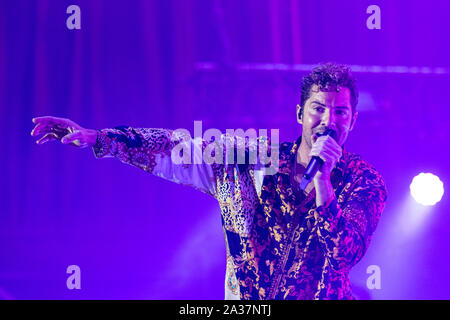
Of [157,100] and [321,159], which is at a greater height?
[157,100]

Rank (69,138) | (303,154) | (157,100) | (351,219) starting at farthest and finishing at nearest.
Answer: (157,100), (303,154), (351,219), (69,138)

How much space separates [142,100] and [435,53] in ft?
5.33

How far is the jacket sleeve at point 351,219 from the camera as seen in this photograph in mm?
1698

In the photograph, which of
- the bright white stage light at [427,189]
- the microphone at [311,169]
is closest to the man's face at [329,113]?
the microphone at [311,169]

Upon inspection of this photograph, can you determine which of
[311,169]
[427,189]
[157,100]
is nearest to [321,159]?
[311,169]

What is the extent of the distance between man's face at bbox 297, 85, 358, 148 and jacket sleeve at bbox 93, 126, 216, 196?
0.42 metres

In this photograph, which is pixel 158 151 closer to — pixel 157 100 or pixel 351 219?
pixel 351 219

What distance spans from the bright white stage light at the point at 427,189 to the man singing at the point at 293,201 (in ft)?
3.50

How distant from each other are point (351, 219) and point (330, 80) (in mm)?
565

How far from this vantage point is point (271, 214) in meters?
1.91

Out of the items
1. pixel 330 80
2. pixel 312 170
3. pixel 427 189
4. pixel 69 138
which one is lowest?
pixel 427 189

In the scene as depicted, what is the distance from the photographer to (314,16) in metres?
2.79
